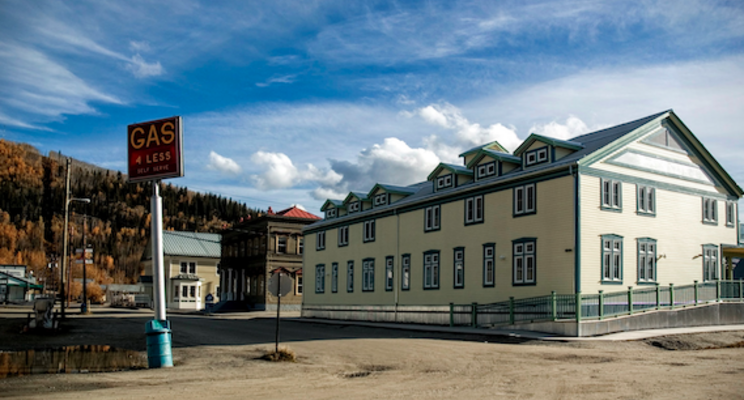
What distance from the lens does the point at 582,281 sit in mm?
27688

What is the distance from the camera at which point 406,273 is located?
39188 mm

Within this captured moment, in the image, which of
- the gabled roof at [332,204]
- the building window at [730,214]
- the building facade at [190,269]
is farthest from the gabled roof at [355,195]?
the building facade at [190,269]

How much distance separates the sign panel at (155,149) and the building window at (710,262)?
26.7 metres

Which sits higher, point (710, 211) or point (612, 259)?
point (710, 211)

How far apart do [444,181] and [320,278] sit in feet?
53.6

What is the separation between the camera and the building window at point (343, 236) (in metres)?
46.2

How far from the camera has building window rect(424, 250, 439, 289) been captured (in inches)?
1439

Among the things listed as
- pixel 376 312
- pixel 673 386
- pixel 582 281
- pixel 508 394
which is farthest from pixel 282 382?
pixel 376 312

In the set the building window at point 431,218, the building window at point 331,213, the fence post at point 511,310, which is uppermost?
the building window at point 331,213

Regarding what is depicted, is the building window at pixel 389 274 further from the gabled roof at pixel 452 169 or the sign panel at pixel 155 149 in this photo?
the sign panel at pixel 155 149

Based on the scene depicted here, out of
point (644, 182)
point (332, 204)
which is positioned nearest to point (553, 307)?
point (644, 182)

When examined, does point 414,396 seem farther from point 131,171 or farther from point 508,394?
point 131,171

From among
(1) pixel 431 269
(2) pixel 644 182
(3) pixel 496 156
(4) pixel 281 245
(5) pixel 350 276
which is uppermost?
(3) pixel 496 156

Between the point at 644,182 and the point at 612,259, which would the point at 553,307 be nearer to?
the point at 612,259
